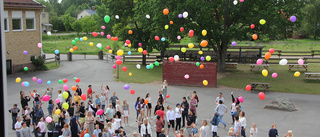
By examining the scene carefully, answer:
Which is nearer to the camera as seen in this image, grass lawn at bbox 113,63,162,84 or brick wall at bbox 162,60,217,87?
brick wall at bbox 162,60,217,87

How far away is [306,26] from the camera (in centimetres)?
6128

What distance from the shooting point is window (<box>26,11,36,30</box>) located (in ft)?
102

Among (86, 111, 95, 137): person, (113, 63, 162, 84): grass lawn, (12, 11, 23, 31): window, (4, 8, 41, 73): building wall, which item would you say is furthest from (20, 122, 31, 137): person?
(12, 11, 23, 31): window

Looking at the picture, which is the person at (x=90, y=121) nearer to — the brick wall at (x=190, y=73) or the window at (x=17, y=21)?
the brick wall at (x=190, y=73)

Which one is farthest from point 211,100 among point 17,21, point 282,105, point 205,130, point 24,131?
point 17,21

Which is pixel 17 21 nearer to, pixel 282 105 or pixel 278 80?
pixel 278 80

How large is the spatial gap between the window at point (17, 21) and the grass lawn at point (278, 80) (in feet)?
60.1

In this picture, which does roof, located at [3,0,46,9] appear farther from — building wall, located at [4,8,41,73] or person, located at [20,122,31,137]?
person, located at [20,122,31,137]

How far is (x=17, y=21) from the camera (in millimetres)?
29953

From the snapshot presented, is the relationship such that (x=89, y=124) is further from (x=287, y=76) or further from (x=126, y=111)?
(x=287, y=76)

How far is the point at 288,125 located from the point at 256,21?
40.8 ft

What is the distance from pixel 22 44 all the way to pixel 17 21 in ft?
6.83

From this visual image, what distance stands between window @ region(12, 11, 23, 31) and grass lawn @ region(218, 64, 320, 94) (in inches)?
721

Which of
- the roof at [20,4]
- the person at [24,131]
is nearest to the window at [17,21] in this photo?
the roof at [20,4]
